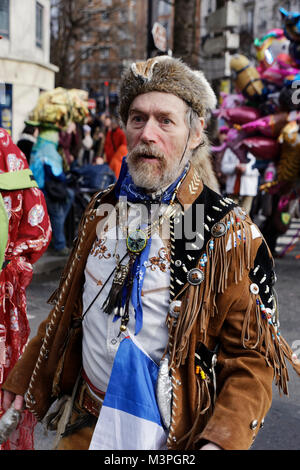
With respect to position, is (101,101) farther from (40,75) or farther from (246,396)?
Answer: (246,396)

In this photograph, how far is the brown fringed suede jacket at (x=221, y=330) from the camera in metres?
1.55

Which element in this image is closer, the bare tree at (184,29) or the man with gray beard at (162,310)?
the man with gray beard at (162,310)

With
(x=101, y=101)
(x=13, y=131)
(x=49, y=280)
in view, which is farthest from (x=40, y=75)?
(x=101, y=101)

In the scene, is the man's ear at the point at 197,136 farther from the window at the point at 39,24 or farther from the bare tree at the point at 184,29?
the window at the point at 39,24

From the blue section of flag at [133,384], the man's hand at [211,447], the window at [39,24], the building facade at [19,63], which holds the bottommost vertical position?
the man's hand at [211,447]

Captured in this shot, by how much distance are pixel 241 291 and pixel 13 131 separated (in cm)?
1095

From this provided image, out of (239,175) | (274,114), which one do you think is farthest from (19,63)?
(274,114)

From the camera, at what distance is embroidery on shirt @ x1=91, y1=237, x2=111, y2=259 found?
1825 mm

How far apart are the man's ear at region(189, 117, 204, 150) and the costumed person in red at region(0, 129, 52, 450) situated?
102 cm

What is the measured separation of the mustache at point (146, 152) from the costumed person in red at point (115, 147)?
834 centimetres

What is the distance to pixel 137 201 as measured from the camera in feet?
6.08

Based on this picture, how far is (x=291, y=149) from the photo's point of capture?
6.61 m

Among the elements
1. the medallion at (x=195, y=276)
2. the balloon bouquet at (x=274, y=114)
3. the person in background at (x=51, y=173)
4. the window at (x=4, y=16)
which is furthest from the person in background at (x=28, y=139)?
the medallion at (x=195, y=276)

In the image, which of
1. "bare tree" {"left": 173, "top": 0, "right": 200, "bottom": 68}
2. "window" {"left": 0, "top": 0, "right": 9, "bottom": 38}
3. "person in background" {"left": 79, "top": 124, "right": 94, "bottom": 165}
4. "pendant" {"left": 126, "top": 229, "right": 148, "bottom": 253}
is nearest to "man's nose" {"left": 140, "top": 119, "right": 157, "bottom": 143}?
"pendant" {"left": 126, "top": 229, "right": 148, "bottom": 253}
